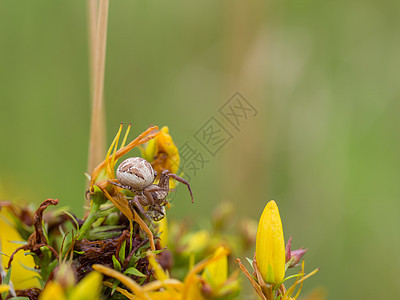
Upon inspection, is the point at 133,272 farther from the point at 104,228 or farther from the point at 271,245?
the point at 271,245

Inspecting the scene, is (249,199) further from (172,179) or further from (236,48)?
(172,179)

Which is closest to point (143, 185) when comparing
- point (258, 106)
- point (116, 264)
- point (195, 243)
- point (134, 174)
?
point (134, 174)

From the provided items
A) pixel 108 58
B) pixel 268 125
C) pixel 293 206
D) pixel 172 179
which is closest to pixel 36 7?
pixel 108 58

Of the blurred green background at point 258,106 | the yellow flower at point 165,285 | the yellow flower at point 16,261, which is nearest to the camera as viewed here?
the yellow flower at point 165,285

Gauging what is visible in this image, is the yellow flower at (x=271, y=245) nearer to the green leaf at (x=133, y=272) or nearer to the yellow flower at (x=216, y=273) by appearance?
the yellow flower at (x=216, y=273)

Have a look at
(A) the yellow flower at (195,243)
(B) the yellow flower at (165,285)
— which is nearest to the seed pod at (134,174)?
(B) the yellow flower at (165,285)
